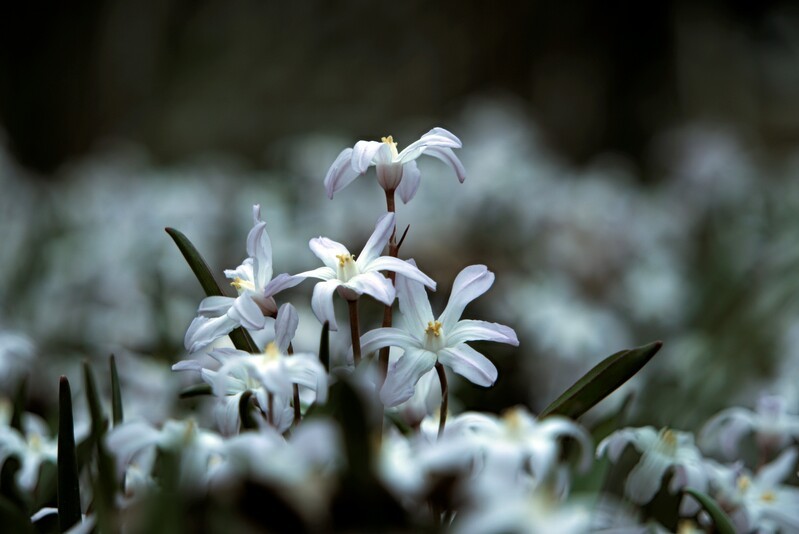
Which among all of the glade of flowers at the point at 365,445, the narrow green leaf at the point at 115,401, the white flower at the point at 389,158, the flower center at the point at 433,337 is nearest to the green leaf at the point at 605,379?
the glade of flowers at the point at 365,445

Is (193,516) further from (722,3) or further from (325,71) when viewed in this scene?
(722,3)

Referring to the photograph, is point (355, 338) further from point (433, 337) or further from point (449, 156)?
point (449, 156)

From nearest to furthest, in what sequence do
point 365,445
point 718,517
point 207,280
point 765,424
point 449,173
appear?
point 365,445, point 718,517, point 207,280, point 765,424, point 449,173

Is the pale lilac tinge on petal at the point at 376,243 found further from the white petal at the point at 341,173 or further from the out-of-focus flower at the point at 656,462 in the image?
the out-of-focus flower at the point at 656,462

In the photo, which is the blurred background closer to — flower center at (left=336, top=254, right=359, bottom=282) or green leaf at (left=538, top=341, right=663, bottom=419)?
green leaf at (left=538, top=341, right=663, bottom=419)

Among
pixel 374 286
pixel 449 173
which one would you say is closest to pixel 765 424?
pixel 374 286

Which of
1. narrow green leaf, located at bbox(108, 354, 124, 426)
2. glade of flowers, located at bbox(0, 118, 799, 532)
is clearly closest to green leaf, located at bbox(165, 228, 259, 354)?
glade of flowers, located at bbox(0, 118, 799, 532)
